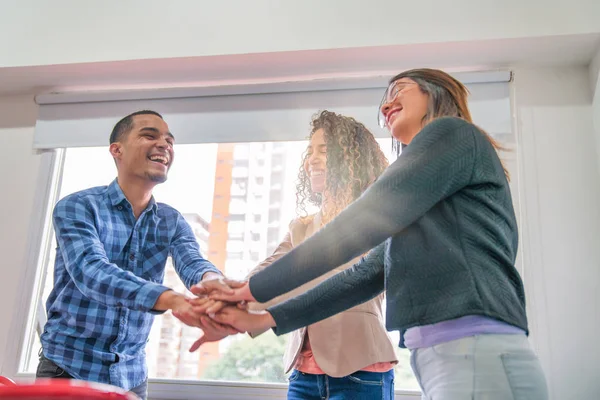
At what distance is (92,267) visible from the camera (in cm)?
165

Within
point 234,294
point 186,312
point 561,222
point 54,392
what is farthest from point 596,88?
point 54,392

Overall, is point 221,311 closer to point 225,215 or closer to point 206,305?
point 206,305

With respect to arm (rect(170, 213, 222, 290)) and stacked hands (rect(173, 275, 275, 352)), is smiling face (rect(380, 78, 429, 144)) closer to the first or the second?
stacked hands (rect(173, 275, 275, 352))

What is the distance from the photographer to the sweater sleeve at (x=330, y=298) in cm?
126

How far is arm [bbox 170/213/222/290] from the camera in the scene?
188 centimetres

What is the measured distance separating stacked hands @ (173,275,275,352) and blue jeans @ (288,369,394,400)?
9.0 inches

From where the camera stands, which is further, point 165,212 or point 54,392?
point 165,212

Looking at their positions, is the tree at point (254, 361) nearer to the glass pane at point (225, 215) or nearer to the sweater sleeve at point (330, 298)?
the glass pane at point (225, 215)

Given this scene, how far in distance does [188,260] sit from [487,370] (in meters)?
1.23

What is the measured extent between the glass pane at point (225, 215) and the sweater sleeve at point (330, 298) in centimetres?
92

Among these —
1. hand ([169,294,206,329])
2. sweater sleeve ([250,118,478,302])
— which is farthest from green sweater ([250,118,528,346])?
hand ([169,294,206,329])

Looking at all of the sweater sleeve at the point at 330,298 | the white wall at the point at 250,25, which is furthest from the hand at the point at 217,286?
the white wall at the point at 250,25

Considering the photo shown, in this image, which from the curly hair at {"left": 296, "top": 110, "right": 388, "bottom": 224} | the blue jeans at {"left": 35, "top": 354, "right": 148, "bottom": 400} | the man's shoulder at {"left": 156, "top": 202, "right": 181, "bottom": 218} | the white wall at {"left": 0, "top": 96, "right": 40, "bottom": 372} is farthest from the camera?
the white wall at {"left": 0, "top": 96, "right": 40, "bottom": 372}

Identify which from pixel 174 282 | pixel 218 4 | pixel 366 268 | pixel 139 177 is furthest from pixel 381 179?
pixel 218 4
